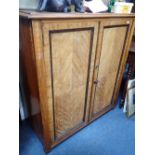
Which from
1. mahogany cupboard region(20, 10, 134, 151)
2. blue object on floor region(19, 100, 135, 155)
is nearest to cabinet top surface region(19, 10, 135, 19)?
mahogany cupboard region(20, 10, 134, 151)

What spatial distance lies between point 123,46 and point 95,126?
0.99 meters

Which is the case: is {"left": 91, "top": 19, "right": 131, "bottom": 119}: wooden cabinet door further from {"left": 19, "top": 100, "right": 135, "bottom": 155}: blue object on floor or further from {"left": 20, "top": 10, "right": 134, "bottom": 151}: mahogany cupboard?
{"left": 19, "top": 100, "right": 135, "bottom": 155}: blue object on floor

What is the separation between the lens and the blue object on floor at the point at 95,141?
148 centimetres

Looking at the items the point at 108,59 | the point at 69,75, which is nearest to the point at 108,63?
the point at 108,59

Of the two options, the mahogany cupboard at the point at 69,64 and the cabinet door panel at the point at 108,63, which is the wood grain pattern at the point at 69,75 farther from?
the cabinet door panel at the point at 108,63

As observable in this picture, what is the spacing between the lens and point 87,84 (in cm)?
141

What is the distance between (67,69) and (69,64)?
0.04m

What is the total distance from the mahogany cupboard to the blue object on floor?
0.29 feet

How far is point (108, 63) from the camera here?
1.52 metres

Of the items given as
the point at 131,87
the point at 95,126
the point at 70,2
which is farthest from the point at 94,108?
the point at 70,2

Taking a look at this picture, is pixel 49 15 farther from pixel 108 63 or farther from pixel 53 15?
→ pixel 108 63

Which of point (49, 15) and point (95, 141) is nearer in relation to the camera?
point (49, 15)

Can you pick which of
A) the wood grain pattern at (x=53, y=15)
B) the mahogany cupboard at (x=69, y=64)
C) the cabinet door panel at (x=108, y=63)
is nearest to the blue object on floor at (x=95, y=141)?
the mahogany cupboard at (x=69, y=64)

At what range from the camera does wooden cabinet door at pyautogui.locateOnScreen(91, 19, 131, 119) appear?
1.30 metres
